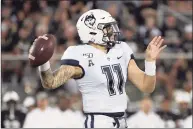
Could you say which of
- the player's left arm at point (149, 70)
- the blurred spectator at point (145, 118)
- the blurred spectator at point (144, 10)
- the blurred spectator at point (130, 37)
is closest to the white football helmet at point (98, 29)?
the player's left arm at point (149, 70)

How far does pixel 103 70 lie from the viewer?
14.9ft

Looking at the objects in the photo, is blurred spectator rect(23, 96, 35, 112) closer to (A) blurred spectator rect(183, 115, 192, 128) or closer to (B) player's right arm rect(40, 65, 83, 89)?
(A) blurred spectator rect(183, 115, 192, 128)

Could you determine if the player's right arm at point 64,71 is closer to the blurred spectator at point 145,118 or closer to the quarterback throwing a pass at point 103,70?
the quarterback throwing a pass at point 103,70

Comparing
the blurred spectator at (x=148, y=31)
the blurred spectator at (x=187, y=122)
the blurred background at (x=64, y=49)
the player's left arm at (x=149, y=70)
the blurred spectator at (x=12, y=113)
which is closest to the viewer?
the player's left arm at (x=149, y=70)

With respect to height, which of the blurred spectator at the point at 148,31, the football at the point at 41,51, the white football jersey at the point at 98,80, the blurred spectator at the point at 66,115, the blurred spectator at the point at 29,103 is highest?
the football at the point at 41,51

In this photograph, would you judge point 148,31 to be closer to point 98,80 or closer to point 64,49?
point 64,49

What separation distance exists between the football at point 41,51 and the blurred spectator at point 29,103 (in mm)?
4402

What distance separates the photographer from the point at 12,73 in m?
9.18

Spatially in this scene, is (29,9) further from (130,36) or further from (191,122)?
(191,122)

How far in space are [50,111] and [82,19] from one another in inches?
163

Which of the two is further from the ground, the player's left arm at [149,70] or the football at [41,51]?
the football at [41,51]

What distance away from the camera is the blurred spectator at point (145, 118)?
852 cm

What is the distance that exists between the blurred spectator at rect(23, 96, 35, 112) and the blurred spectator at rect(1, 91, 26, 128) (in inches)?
3.8

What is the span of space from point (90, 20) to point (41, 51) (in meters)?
0.56
